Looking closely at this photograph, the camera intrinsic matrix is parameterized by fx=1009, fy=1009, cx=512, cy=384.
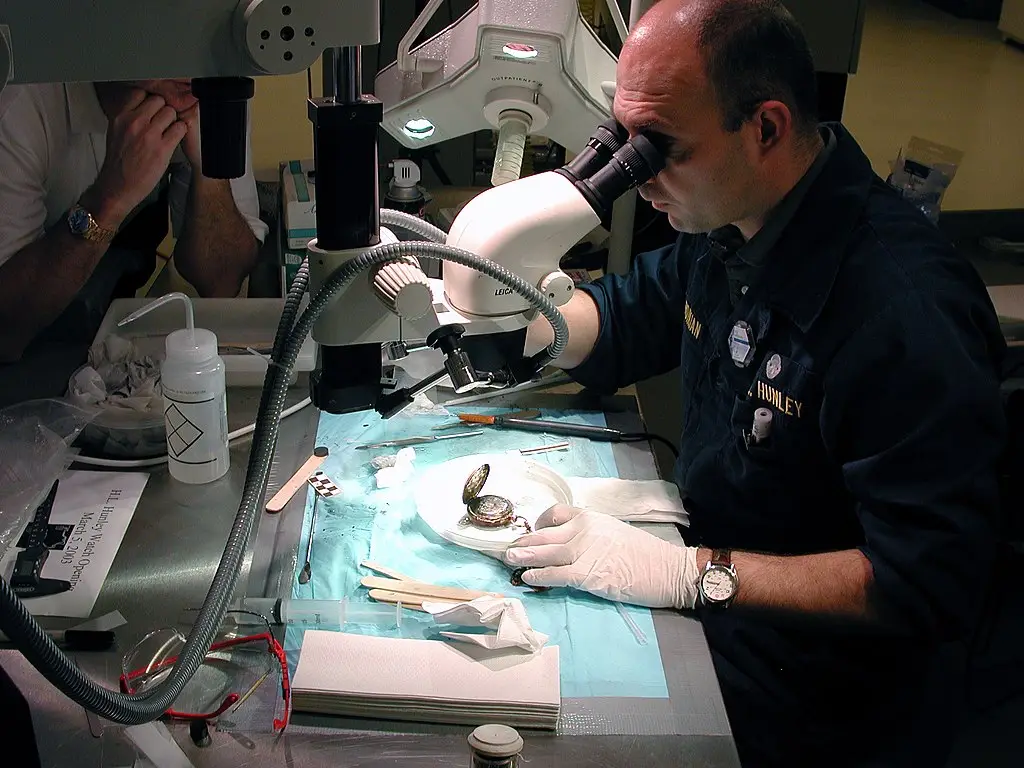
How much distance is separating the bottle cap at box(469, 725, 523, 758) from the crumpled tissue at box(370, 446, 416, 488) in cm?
56

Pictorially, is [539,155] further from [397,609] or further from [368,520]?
[397,609]

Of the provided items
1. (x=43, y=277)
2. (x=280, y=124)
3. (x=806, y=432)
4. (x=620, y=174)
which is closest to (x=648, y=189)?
(x=620, y=174)

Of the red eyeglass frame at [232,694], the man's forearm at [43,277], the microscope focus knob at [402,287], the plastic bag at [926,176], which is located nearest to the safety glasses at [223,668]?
the red eyeglass frame at [232,694]

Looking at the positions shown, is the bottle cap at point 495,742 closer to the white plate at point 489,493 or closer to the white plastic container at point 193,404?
the white plate at point 489,493

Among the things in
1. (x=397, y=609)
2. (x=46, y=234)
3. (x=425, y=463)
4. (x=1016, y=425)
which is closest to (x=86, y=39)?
(x=397, y=609)

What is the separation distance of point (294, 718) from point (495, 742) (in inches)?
10.6

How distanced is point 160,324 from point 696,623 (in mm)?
1102

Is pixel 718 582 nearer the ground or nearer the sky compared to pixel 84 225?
nearer the ground

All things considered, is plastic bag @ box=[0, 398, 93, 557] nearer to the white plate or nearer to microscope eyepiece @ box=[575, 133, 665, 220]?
the white plate

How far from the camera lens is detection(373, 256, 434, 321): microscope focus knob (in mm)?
1044

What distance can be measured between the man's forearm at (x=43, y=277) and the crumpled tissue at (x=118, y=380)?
25cm

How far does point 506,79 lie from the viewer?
126 centimetres

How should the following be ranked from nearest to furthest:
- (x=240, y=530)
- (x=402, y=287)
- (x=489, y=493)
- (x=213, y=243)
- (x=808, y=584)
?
1. (x=402, y=287)
2. (x=240, y=530)
3. (x=808, y=584)
4. (x=489, y=493)
5. (x=213, y=243)

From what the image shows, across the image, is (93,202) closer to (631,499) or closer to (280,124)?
(631,499)
